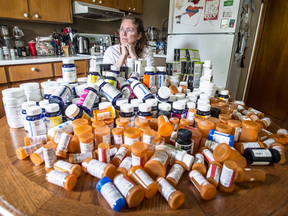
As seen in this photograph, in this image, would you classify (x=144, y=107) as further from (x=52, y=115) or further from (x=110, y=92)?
(x=52, y=115)

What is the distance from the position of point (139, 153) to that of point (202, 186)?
0.21m

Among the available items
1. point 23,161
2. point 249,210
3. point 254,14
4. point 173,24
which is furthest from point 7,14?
point 254,14

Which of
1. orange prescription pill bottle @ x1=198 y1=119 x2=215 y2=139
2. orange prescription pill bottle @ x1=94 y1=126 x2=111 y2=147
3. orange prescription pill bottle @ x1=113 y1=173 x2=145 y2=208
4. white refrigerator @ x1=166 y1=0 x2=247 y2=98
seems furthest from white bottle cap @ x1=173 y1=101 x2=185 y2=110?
white refrigerator @ x1=166 y1=0 x2=247 y2=98

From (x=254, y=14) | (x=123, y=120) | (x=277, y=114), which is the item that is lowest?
(x=277, y=114)

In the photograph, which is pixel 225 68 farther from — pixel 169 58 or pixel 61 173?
pixel 61 173

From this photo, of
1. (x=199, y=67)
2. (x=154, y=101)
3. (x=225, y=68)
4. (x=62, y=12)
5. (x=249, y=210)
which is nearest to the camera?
(x=249, y=210)

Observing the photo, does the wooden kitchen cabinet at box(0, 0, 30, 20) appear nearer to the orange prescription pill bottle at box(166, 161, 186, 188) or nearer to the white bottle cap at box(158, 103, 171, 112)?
the white bottle cap at box(158, 103, 171, 112)

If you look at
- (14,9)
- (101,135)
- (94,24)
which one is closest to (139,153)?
(101,135)

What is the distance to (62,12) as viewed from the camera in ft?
8.47

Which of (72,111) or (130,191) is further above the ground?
(72,111)

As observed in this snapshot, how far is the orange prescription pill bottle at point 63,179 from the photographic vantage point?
0.52 meters

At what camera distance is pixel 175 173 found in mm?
572

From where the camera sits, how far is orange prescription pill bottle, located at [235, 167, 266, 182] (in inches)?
22.3

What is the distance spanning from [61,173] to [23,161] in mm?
206
